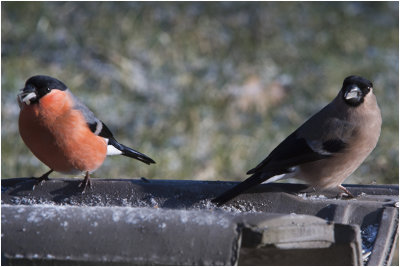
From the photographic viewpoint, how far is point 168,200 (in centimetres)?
229

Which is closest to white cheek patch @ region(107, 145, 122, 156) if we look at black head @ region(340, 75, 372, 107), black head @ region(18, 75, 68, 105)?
black head @ region(18, 75, 68, 105)

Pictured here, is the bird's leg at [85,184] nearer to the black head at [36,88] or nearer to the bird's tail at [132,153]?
the black head at [36,88]

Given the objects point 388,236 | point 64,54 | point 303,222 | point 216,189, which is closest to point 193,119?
point 64,54

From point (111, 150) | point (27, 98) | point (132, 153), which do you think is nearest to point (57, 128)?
point (27, 98)

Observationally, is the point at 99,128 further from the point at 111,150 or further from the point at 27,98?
the point at 27,98

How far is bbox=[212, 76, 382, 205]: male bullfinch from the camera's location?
108 inches

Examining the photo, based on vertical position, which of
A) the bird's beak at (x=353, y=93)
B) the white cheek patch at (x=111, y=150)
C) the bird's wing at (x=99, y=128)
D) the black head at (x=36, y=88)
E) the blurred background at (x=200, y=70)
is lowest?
the white cheek patch at (x=111, y=150)

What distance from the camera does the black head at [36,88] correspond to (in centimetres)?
266

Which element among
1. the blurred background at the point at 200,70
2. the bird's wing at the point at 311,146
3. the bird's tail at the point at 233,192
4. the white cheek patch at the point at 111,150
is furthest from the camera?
the blurred background at the point at 200,70

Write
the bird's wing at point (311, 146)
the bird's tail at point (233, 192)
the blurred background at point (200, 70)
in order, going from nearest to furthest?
the bird's tail at point (233, 192)
the bird's wing at point (311, 146)
the blurred background at point (200, 70)

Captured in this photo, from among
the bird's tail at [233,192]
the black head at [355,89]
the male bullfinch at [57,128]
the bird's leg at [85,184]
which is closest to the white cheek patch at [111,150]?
the male bullfinch at [57,128]

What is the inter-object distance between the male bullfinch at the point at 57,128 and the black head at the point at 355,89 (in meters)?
1.01

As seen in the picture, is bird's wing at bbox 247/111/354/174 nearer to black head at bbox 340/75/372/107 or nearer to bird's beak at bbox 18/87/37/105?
black head at bbox 340/75/372/107

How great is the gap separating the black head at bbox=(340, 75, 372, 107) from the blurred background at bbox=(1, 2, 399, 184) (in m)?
1.23
